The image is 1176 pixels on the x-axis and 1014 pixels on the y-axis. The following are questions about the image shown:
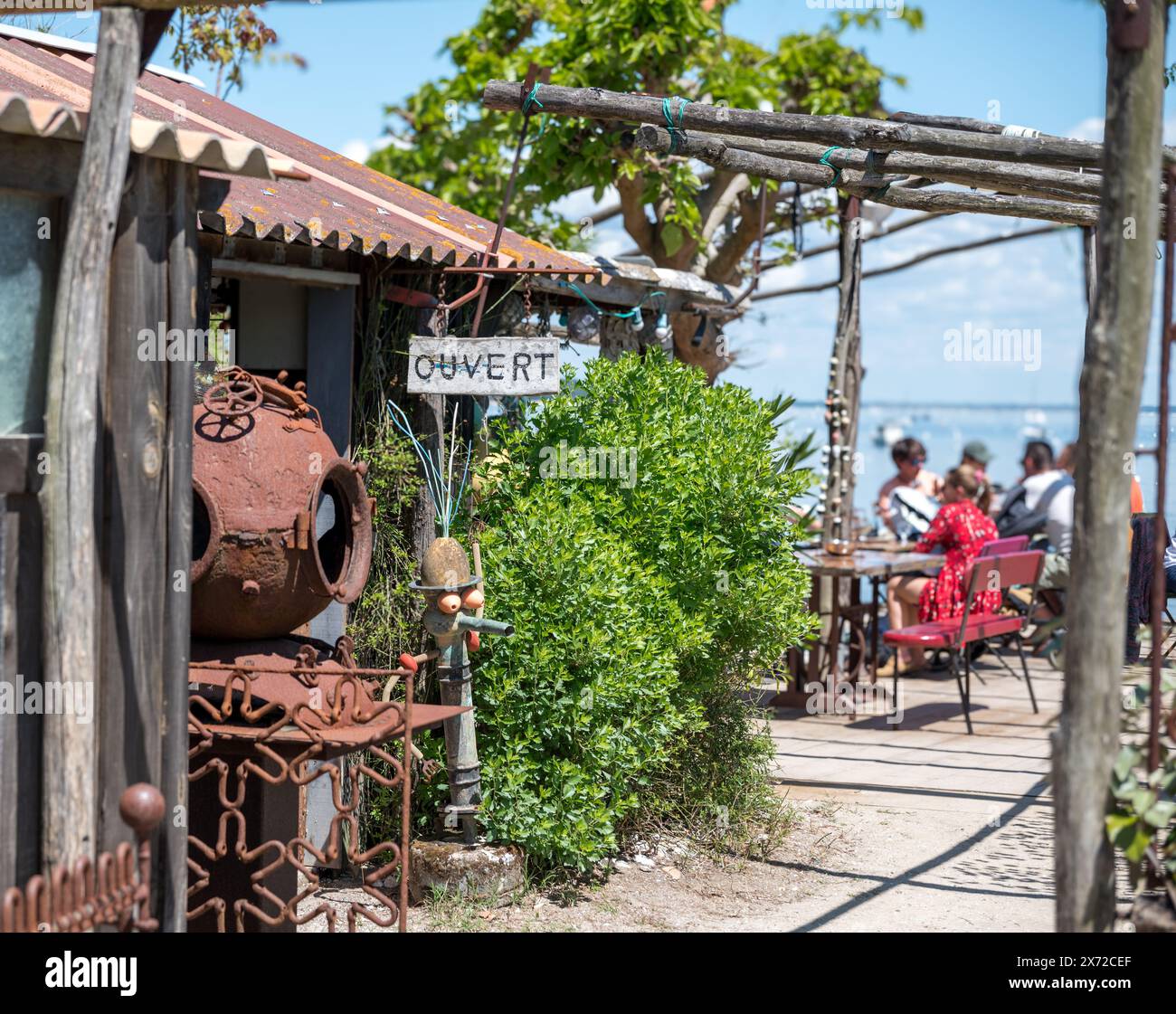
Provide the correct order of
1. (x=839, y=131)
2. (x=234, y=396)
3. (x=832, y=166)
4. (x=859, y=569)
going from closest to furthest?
(x=234, y=396) < (x=839, y=131) < (x=832, y=166) < (x=859, y=569)

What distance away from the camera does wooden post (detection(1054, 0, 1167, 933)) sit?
3.49 meters

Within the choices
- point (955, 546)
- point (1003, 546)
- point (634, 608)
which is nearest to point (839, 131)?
point (634, 608)

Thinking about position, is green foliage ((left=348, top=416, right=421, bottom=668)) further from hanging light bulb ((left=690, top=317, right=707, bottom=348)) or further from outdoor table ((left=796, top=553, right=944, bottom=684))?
hanging light bulb ((left=690, top=317, right=707, bottom=348))

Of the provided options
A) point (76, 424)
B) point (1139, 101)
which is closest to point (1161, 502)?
point (1139, 101)

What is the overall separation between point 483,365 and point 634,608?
4.20 ft

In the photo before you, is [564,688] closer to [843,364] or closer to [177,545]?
[177,545]

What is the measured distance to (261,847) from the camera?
15.3 ft

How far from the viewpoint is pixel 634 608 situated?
6098mm

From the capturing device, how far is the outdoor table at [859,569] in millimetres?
9242

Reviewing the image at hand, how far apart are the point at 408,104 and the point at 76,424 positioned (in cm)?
1170

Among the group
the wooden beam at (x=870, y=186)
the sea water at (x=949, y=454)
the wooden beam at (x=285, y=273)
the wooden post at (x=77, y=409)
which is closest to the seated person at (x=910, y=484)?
the sea water at (x=949, y=454)

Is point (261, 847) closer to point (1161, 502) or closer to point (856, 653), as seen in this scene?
point (1161, 502)

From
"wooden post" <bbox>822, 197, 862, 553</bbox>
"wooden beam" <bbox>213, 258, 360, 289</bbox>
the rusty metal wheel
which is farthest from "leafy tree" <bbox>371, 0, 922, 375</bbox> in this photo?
the rusty metal wheel

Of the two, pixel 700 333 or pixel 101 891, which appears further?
pixel 700 333
